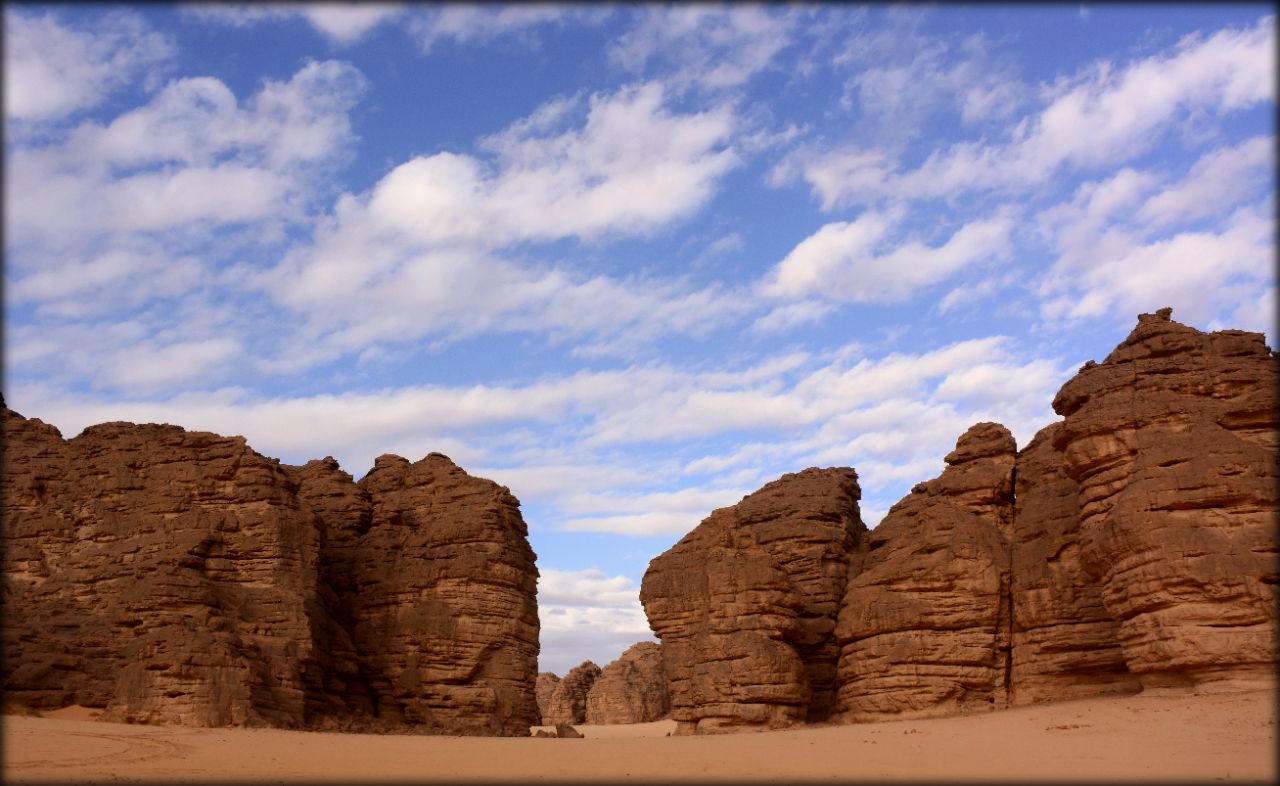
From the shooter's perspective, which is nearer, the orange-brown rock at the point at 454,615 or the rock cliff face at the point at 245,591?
the rock cliff face at the point at 245,591

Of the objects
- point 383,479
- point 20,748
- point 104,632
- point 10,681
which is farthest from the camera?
point 383,479

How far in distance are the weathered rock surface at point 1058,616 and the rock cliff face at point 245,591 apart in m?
18.1

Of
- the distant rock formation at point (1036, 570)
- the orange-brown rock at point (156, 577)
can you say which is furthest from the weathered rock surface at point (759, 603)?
the orange-brown rock at point (156, 577)

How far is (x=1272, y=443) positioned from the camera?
26.3 m

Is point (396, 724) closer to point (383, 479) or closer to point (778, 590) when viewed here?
point (383, 479)

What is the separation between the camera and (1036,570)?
100 ft

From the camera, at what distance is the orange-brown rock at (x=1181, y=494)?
77.8 ft

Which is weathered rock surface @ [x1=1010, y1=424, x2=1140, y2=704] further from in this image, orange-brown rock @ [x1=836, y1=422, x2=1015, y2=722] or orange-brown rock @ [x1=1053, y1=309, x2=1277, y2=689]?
orange-brown rock @ [x1=1053, y1=309, x2=1277, y2=689]

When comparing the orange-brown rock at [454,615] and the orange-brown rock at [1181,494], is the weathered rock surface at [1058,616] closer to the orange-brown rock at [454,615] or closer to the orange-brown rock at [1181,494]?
the orange-brown rock at [1181,494]

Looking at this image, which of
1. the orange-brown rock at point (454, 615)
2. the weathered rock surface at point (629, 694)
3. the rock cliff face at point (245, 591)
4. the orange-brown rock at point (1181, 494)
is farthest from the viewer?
the weathered rock surface at point (629, 694)

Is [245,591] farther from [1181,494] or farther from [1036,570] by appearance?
[1181,494]

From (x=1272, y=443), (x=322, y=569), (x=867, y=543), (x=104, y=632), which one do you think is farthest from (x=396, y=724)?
(x=1272, y=443)

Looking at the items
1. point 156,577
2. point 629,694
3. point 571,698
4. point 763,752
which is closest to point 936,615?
point 763,752

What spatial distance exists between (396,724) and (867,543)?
18.4 metres
